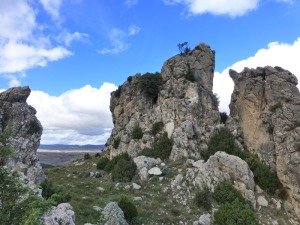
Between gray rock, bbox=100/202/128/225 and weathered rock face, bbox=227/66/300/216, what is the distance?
20.4m

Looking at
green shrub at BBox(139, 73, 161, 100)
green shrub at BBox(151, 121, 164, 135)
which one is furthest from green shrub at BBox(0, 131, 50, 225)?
green shrub at BBox(139, 73, 161, 100)

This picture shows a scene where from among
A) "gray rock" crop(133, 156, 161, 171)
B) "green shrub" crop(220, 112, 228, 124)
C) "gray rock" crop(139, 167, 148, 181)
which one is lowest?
"gray rock" crop(139, 167, 148, 181)

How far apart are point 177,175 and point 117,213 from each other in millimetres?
13402

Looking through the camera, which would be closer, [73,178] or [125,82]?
[73,178]

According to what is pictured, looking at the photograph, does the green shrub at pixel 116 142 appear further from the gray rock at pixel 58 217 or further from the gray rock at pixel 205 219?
the gray rock at pixel 58 217

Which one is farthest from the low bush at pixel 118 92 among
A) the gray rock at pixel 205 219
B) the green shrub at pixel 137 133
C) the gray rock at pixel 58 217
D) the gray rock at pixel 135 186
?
the gray rock at pixel 58 217

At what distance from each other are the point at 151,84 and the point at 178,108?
758cm

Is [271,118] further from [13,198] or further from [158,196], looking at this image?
[13,198]

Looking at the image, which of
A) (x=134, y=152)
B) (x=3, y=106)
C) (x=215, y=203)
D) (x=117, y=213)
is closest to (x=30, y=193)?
(x=117, y=213)

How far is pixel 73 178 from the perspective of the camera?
4125 centimetres

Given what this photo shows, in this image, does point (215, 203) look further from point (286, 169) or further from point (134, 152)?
point (134, 152)

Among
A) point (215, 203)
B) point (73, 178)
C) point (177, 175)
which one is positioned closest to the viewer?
point (215, 203)

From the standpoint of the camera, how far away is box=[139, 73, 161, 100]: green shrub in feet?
169

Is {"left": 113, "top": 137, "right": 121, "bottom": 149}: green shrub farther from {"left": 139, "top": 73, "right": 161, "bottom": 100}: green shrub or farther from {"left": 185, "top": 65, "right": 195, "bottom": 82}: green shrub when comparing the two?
{"left": 185, "top": 65, "right": 195, "bottom": 82}: green shrub
